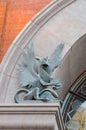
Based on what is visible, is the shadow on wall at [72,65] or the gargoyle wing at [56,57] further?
the shadow on wall at [72,65]

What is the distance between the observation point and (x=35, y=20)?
7.58 metres

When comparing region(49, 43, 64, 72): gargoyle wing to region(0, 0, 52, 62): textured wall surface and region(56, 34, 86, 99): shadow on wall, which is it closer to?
region(56, 34, 86, 99): shadow on wall

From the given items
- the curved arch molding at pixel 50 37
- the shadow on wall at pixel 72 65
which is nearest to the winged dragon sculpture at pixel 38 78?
the curved arch molding at pixel 50 37

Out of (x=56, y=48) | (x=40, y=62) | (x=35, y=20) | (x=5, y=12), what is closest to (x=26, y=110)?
(x=40, y=62)

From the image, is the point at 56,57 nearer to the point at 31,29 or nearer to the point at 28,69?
the point at 28,69

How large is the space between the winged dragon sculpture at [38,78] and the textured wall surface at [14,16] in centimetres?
74

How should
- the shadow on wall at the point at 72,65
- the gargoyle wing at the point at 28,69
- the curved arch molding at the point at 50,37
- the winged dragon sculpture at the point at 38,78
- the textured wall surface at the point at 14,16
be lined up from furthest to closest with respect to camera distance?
1. the textured wall surface at the point at 14,16
2. the shadow on wall at the point at 72,65
3. the curved arch molding at the point at 50,37
4. the gargoyle wing at the point at 28,69
5. the winged dragon sculpture at the point at 38,78

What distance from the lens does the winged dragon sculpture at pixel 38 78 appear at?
6.43 metres

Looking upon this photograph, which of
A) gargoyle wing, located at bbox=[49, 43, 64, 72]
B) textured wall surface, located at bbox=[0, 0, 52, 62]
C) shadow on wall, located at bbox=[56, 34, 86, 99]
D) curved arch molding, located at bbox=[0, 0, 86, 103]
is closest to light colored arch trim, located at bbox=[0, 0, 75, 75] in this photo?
curved arch molding, located at bbox=[0, 0, 86, 103]

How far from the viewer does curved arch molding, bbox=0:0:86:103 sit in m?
7.19

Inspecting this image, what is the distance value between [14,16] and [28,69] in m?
1.49

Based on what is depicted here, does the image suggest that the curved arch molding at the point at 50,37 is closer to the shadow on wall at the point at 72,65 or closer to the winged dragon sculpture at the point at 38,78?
the shadow on wall at the point at 72,65

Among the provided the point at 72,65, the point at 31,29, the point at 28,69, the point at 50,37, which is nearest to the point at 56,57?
the point at 28,69

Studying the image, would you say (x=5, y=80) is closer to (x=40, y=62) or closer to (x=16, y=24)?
(x=40, y=62)
